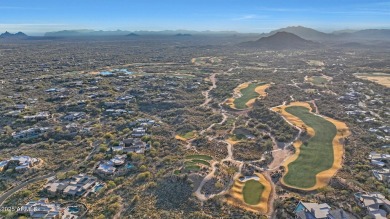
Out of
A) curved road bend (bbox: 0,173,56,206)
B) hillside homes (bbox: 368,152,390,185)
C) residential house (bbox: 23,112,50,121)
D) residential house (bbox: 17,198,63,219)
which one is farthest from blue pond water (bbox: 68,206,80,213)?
residential house (bbox: 23,112,50,121)

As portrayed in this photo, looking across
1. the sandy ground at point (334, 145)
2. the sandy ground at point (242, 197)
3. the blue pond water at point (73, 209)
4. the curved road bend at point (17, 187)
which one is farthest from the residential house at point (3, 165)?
the sandy ground at point (334, 145)

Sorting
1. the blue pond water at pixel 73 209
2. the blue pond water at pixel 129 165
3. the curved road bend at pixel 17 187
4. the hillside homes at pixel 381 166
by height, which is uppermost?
the hillside homes at pixel 381 166

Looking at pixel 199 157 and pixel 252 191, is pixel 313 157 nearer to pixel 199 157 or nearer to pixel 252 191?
pixel 252 191

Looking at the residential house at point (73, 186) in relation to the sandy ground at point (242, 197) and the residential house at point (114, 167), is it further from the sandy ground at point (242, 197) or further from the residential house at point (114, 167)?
the sandy ground at point (242, 197)

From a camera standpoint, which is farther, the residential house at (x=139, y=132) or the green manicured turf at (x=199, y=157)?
the residential house at (x=139, y=132)

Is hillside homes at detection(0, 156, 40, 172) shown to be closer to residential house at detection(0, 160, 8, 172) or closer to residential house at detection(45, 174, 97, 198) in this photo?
residential house at detection(0, 160, 8, 172)

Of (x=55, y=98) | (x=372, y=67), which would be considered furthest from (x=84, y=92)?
(x=372, y=67)

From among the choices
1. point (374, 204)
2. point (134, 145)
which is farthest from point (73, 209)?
point (374, 204)
